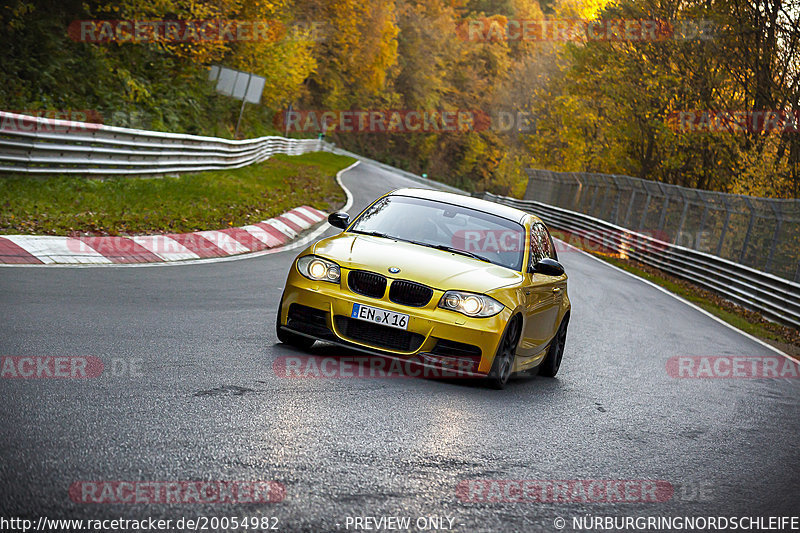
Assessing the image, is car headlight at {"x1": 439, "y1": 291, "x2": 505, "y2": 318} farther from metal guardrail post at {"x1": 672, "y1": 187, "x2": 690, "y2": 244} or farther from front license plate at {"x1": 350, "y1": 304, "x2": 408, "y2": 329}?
metal guardrail post at {"x1": 672, "y1": 187, "x2": 690, "y2": 244}

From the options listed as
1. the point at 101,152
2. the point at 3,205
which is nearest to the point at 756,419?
the point at 3,205

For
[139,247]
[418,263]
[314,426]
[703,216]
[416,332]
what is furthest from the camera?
[703,216]

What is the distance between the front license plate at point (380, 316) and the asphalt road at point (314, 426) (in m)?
0.44

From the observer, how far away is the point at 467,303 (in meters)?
7.39

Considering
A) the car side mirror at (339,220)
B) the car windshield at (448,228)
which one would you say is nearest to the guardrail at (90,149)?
the car side mirror at (339,220)

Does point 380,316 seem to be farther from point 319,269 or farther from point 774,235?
point 774,235

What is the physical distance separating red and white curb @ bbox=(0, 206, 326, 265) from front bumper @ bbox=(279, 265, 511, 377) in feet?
15.5

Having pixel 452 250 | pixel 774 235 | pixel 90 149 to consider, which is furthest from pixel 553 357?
pixel 774 235

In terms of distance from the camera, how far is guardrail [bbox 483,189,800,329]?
19.4 meters

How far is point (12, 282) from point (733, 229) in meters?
18.7

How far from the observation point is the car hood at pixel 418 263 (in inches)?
294

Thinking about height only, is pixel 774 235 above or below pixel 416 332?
below

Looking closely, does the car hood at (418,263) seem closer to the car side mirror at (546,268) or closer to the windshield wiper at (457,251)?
the windshield wiper at (457,251)

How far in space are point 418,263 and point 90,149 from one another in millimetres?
10525
